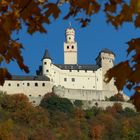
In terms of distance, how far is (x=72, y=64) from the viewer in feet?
306

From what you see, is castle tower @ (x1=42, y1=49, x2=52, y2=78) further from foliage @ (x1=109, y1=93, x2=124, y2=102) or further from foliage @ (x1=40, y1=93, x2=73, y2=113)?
foliage @ (x1=109, y1=93, x2=124, y2=102)

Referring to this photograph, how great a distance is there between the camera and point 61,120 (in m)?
76.6

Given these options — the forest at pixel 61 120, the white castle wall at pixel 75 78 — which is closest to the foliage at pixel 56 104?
the forest at pixel 61 120

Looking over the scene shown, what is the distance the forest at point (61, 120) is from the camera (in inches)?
2886

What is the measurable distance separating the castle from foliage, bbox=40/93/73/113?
148cm

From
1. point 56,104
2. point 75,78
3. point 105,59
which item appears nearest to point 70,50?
point 105,59

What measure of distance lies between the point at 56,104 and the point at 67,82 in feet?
27.0

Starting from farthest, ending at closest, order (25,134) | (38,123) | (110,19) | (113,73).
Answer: (38,123) < (25,134) < (110,19) < (113,73)

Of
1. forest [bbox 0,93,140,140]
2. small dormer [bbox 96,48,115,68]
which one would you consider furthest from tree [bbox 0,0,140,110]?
small dormer [bbox 96,48,115,68]

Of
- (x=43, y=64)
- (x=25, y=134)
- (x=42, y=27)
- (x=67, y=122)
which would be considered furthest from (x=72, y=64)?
(x=42, y=27)

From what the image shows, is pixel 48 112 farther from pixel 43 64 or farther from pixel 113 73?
pixel 113 73

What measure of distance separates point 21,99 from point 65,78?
10.3 metres

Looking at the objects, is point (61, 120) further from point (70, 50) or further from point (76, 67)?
point (70, 50)

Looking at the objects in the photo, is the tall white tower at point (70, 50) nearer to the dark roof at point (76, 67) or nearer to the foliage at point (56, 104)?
the dark roof at point (76, 67)
